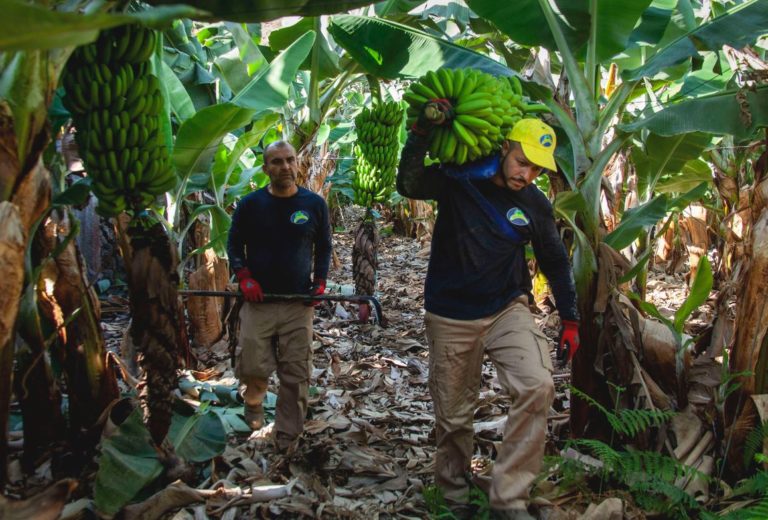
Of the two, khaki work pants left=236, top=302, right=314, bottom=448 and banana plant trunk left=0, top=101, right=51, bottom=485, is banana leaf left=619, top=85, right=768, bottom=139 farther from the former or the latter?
banana plant trunk left=0, top=101, right=51, bottom=485

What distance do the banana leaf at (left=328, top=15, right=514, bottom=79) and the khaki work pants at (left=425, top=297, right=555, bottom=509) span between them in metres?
1.91

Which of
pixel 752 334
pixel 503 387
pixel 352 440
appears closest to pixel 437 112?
pixel 503 387

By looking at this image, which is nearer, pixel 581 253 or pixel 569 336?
pixel 569 336

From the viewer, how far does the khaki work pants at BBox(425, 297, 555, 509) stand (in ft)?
8.12

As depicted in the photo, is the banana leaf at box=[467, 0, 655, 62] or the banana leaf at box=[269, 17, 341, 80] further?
the banana leaf at box=[269, 17, 341, 80]

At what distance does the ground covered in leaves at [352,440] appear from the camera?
2836 millimetres

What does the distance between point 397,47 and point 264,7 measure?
2.17 metres

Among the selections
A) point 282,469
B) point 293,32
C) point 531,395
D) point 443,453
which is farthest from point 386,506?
point 293,32

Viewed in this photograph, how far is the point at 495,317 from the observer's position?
2781 mm

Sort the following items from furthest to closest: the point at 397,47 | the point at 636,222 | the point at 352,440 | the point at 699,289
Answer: the point at 397,47, the point at 352,440, the point at 636,222, the point at 699,289

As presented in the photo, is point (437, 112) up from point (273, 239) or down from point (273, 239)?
up

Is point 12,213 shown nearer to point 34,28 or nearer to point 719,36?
point 34,28

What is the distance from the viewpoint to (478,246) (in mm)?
2738

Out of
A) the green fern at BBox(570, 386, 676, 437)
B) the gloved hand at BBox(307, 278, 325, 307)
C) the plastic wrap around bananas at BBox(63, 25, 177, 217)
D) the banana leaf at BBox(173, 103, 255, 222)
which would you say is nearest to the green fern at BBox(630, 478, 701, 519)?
the green fern at BBox(570, 386, 676, 437)
